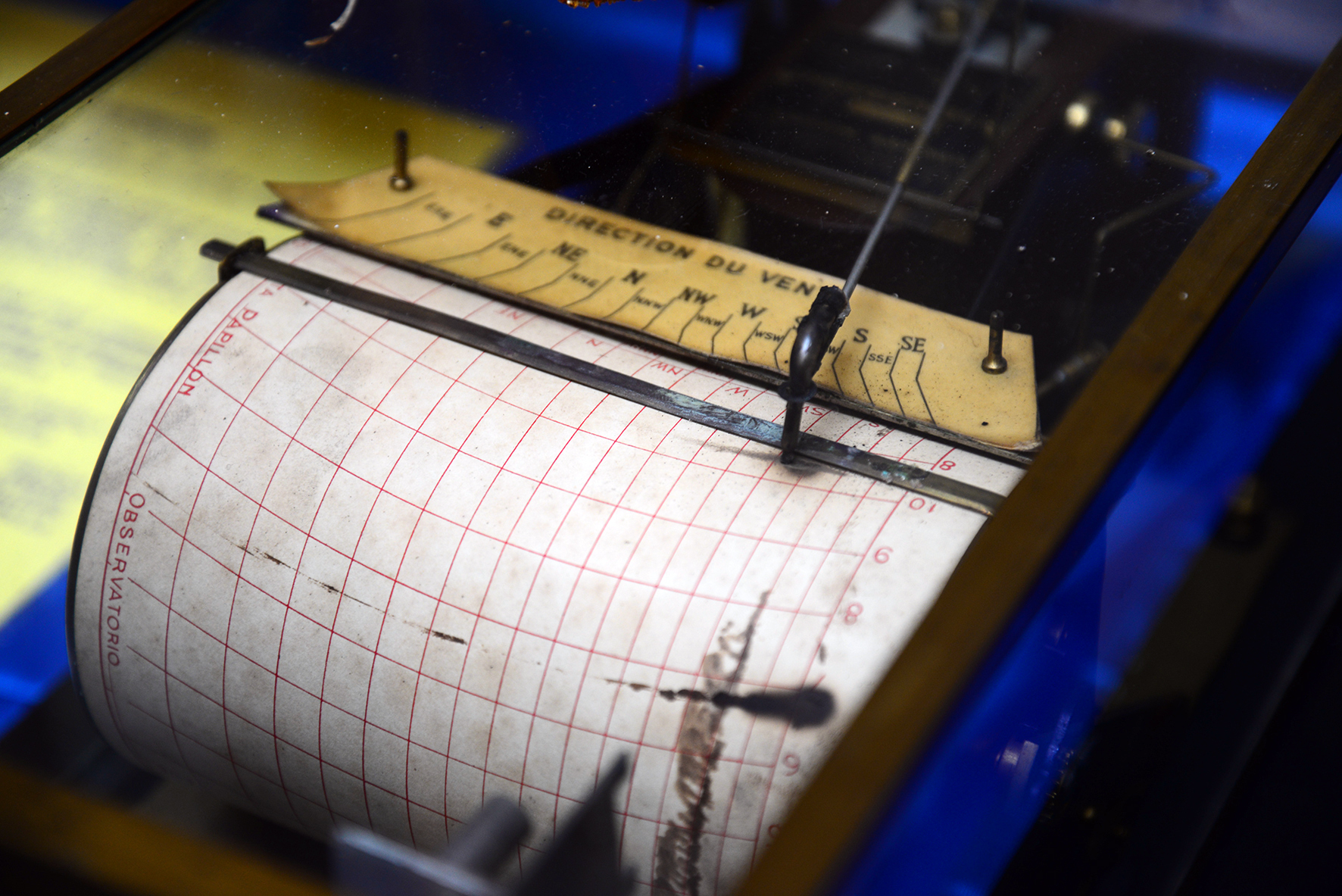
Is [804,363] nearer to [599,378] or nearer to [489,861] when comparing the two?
[599,378]

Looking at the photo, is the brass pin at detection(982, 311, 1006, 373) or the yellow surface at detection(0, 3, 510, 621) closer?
the brass pin at detection(982, 311, 1006, 373)

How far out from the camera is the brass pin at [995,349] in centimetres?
69

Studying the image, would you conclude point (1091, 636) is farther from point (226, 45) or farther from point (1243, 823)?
point (226, 45)

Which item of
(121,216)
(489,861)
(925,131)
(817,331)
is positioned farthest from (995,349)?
(121,216)

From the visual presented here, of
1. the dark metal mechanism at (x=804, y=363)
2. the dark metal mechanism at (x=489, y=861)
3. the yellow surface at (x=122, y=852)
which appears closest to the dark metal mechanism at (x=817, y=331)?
the dark metal mechanism at (x=804, y=363)

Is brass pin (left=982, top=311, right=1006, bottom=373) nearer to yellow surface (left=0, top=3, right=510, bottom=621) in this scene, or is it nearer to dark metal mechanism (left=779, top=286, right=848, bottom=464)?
dark metal mechanism (left=779, top=286, right=848, bottom=464)

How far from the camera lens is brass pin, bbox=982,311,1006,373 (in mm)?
694

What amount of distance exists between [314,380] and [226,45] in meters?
0.36

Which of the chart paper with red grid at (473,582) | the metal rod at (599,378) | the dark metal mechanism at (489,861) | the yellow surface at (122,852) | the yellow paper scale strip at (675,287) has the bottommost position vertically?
the yellow surface at (122,852)

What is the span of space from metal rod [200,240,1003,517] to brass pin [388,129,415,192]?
108mm

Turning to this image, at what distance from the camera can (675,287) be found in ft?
2.48

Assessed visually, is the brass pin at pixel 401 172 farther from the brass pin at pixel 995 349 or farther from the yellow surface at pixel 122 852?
the yellow surface at pixel 122 852

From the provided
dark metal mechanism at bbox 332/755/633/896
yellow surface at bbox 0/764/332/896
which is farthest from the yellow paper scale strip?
yellow surface at bbox 0/764/332/896

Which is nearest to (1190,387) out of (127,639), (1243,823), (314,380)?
(1243,823)
